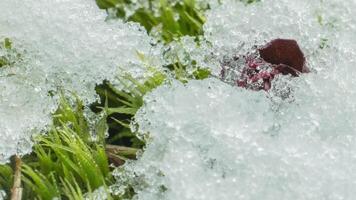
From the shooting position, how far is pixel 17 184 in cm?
143

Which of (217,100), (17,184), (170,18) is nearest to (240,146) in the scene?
(217,100)

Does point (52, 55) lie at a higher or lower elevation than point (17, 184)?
higher

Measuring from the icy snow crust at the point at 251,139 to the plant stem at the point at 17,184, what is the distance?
8.3 inches

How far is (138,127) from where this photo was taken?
A: 1.50 meters

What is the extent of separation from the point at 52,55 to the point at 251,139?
574 mm

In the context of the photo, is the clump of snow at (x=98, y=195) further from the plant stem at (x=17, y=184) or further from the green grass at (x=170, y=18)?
the green grass at (x=170, y=18)

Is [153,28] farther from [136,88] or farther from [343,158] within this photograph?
[343,158]

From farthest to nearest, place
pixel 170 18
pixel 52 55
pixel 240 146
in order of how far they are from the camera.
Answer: pixel 170 18 < pixel 52 55 < pixel 240 146

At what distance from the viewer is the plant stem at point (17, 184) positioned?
141 cm

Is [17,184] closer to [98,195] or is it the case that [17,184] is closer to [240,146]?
[98,195]

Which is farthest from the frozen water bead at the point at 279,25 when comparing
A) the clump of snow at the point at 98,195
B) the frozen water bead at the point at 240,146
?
the clump of snow at the point at 98,195

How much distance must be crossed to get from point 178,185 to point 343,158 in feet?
1.14

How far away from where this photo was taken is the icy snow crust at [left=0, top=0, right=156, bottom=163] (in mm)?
1530

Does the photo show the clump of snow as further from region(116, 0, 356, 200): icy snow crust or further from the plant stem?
the plant stem
